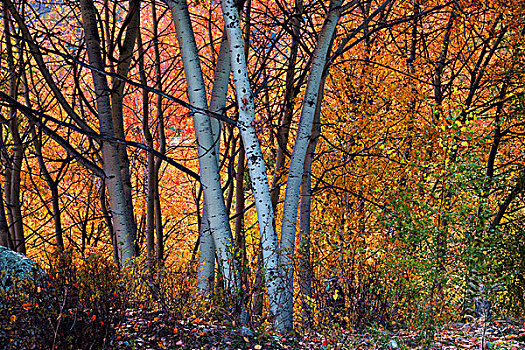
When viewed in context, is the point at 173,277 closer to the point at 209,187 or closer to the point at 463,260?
the point at 209,187

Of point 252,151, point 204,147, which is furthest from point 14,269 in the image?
point 252,151

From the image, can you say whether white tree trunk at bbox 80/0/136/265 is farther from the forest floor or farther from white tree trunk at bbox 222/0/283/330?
white tree trunk at bbox 222/0/283/330

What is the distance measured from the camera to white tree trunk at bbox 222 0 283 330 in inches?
172

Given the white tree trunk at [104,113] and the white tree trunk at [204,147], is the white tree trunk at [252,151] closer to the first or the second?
the white tree trunk at [204,147]

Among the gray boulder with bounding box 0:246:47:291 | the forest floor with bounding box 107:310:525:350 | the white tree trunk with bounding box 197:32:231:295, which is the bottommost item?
the forest floor with bounding box 107:310:525:350

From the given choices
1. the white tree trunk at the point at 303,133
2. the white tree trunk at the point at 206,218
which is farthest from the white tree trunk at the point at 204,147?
the white tree trunk at the point at 303,133

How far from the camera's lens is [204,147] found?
454cm

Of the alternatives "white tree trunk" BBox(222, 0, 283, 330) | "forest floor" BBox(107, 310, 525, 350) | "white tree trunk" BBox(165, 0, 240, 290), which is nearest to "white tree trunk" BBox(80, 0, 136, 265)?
"white tree trunk" BBox(165, 0, 240, 290)

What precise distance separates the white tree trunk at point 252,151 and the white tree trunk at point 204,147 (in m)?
0.35

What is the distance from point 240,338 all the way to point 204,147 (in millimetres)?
1837

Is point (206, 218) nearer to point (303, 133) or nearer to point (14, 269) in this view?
point (303, 133)

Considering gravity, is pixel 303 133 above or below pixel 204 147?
above

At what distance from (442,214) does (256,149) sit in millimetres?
1938

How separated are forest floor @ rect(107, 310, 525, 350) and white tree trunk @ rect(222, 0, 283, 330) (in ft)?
1.79
